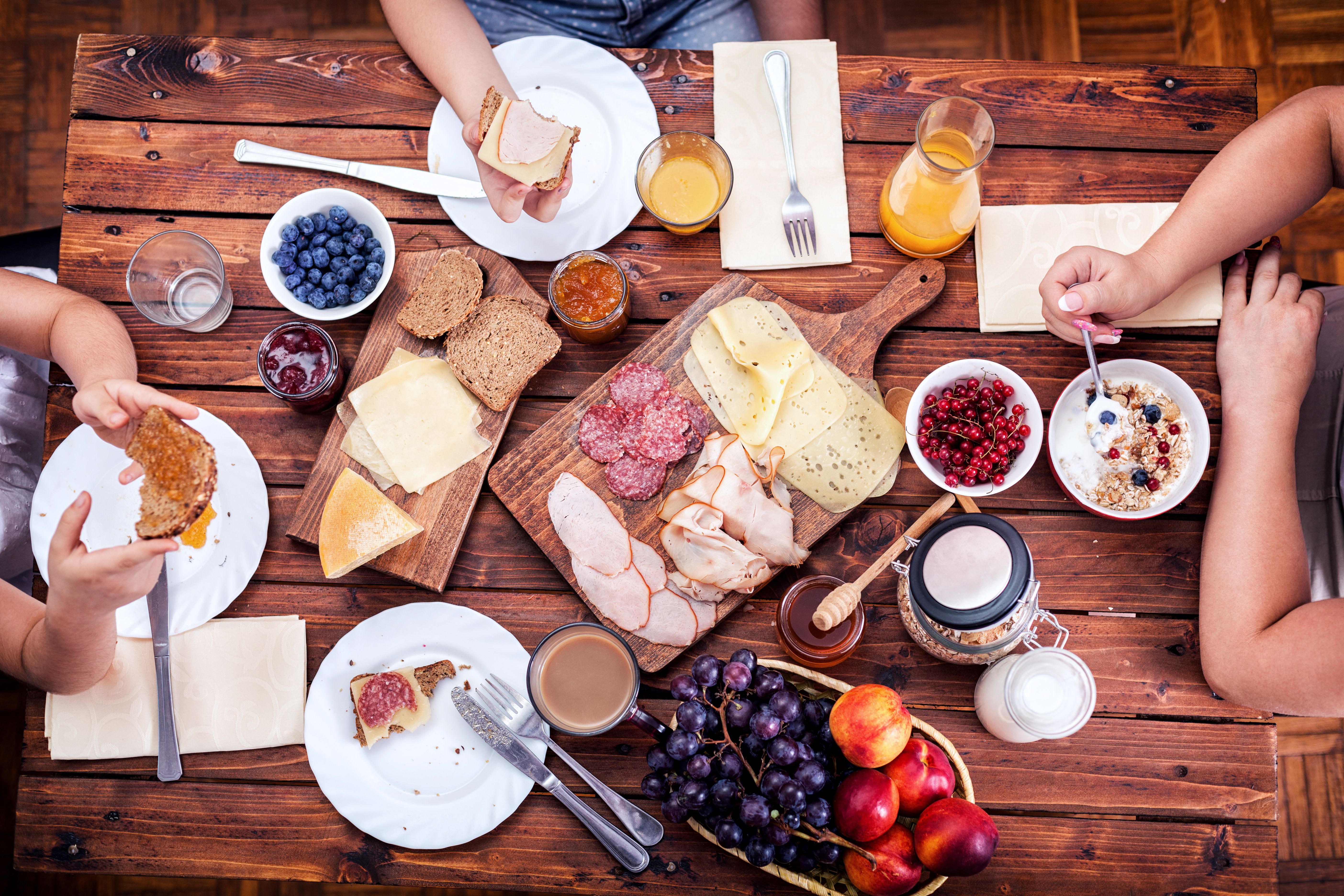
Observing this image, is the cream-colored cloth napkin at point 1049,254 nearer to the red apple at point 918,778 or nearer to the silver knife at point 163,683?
the red apple at point 918,778

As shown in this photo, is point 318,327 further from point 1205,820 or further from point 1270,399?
point 1205,820

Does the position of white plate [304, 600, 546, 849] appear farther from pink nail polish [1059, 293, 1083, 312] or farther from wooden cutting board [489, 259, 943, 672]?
pink nail polish [1059, 293, 1083, 312]

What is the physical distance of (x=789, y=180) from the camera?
1554 mm

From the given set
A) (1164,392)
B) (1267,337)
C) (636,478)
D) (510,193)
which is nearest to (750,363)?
(636,478)

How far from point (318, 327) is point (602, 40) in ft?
3.14

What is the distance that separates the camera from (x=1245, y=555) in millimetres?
1389

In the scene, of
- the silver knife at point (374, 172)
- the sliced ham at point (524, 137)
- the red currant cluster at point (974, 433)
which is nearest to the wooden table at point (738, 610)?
the silver knife at point (374, 172)

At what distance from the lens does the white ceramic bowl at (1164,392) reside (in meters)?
1.39

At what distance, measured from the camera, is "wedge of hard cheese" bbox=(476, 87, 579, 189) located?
1389 mm

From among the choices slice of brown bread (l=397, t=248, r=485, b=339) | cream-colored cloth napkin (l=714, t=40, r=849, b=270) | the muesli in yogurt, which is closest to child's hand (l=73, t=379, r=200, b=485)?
slice of brown bread (l=397, t=248, r=485, b=339)

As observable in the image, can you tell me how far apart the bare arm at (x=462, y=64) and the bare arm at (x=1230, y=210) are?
37.9 inches

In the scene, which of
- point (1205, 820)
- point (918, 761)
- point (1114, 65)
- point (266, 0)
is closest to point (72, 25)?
point (266, 0)

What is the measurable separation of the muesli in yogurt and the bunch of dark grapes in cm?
64

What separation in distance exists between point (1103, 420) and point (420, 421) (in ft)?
4.16
